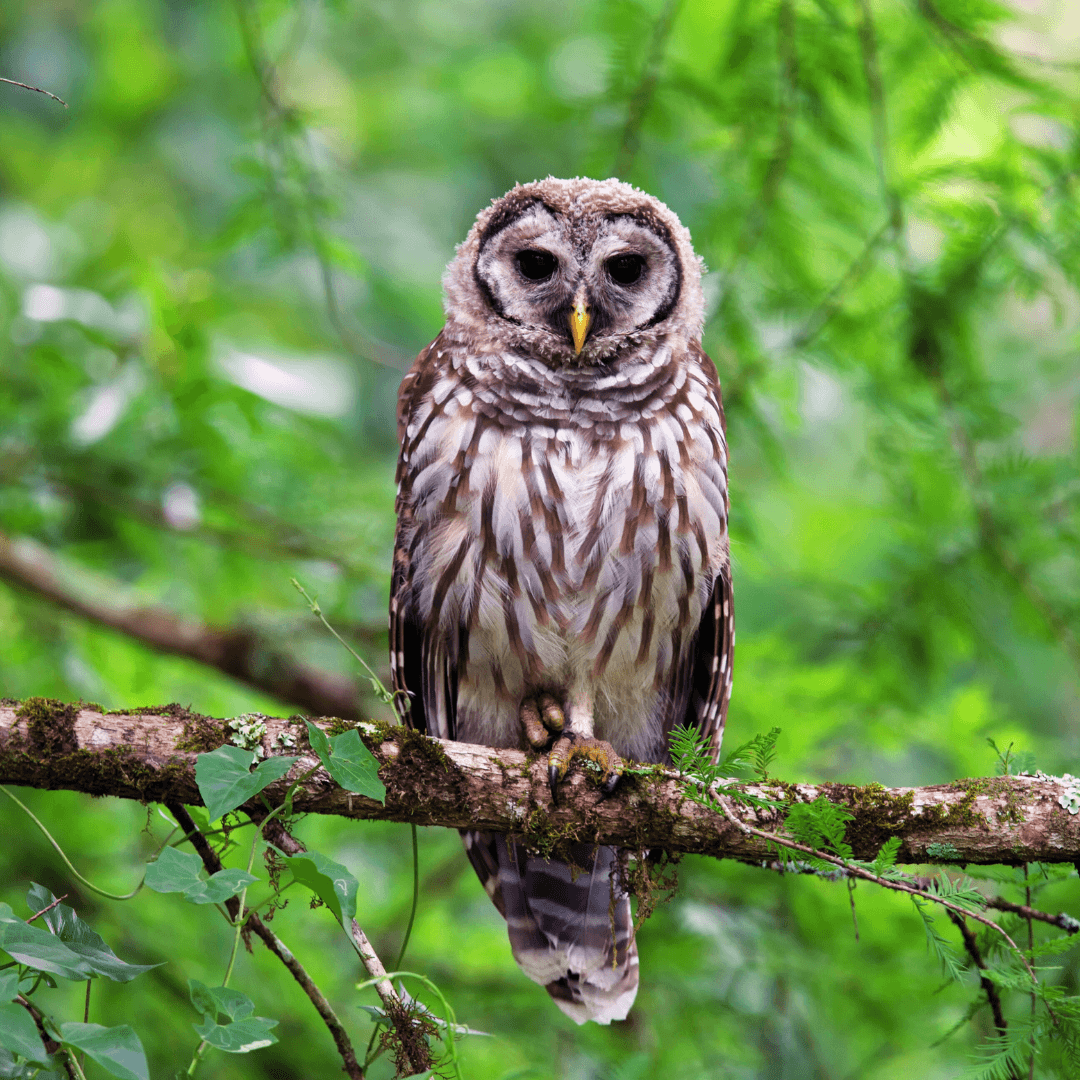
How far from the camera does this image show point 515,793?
208cm

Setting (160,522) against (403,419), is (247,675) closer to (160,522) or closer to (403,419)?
(160,522)

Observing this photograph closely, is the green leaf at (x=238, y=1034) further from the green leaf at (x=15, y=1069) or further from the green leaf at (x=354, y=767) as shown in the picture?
the green leaf at (x=354, y=767)

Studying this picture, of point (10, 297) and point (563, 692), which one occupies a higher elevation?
point (10, 297)

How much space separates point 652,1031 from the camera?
136 inches

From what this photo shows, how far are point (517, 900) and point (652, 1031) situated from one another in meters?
0.87

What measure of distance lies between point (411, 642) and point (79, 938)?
1.46 metres

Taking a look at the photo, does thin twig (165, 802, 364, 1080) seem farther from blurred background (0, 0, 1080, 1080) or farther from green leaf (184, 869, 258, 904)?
blurred background (0, 0, 1080, 1080)

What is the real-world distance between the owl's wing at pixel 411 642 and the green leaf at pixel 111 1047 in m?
1.41

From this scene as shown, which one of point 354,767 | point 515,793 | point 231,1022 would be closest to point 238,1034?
point 231,1022

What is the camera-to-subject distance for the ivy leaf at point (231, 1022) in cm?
142

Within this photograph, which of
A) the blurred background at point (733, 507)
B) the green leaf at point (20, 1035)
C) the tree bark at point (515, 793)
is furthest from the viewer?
the blurred background at point (733, 507)

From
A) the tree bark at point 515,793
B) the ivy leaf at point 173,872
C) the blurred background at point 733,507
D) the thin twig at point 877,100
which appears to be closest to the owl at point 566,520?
the tree bark at point 515,793

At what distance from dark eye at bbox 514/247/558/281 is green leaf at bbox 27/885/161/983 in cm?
191

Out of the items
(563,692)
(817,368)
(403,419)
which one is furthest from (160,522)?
(817,368)
